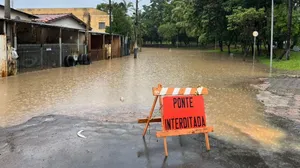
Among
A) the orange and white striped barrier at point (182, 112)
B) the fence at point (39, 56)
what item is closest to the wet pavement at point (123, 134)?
the orange and white striped barrier at point (182, 112)

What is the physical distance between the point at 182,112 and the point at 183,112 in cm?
2

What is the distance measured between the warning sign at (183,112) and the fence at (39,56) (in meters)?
13.6

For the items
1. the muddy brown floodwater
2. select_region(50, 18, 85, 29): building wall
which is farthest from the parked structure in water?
the muddy brown floodwater

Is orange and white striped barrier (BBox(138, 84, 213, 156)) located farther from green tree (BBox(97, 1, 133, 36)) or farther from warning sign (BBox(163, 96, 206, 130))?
green tree (BBox(97, 1, 133, 36))

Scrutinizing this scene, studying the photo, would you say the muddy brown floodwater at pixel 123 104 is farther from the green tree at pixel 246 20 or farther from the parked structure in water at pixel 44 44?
the green tree at pixel 246 20

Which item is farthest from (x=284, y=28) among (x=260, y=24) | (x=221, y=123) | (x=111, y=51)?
(x=221, y=123)

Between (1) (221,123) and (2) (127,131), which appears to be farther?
(1) (221,123)

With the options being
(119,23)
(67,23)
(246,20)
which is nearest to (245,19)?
(246,20)

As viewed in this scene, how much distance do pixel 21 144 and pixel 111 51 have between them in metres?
26.9

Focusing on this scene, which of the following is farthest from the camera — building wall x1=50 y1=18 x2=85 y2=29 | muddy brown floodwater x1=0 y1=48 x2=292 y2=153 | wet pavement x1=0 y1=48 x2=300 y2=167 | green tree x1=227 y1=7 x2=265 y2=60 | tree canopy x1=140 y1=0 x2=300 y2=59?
building wall x1=50 y1=18 x2=85 y2=29

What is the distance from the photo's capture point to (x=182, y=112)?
207 inches

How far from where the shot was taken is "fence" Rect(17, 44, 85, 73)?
1730 cm

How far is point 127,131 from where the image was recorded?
20.1 ft

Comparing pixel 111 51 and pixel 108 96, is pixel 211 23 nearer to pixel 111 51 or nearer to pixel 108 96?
pixel 111 51
